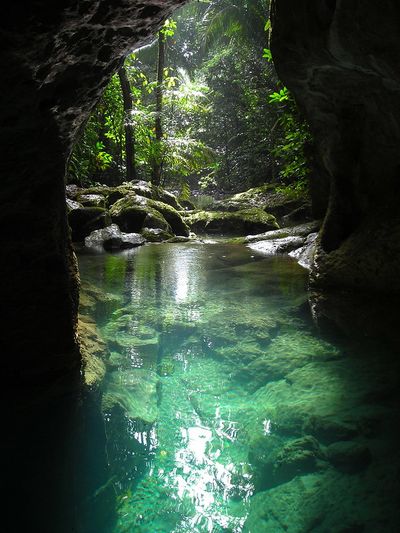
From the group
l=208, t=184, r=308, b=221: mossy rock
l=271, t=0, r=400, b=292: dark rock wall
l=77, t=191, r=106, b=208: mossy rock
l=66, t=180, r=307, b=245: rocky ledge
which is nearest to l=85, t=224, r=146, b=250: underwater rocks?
l=66, t=180, r=307, b=245: rocky ledge

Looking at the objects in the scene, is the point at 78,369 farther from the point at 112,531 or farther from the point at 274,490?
the point at 274,490

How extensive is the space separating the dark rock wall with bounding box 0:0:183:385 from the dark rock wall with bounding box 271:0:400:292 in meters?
1.44

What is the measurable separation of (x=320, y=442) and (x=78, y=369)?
1.87 m

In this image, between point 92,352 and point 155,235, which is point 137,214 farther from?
point 92,352

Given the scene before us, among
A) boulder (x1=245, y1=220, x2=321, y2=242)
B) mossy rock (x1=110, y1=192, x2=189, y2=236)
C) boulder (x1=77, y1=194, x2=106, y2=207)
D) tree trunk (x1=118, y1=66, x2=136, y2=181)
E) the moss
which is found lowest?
the moss

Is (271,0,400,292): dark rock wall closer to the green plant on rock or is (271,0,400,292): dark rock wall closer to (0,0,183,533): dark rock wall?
(0,0,183,533): dark rock wall

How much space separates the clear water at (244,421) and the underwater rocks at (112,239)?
5207 mm

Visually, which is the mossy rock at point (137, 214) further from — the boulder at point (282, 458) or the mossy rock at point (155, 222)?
the boulder at point (282, 458)

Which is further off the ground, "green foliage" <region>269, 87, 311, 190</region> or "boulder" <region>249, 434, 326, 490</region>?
"green foliage" <region>269, 87, 311, 190</region>

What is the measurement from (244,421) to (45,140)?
2174 millimetres

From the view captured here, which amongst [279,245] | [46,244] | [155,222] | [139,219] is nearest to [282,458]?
[46,244]

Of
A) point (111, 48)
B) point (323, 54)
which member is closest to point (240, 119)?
point (323, 54)

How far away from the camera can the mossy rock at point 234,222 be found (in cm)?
1187

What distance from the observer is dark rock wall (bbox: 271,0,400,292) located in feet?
9.33
